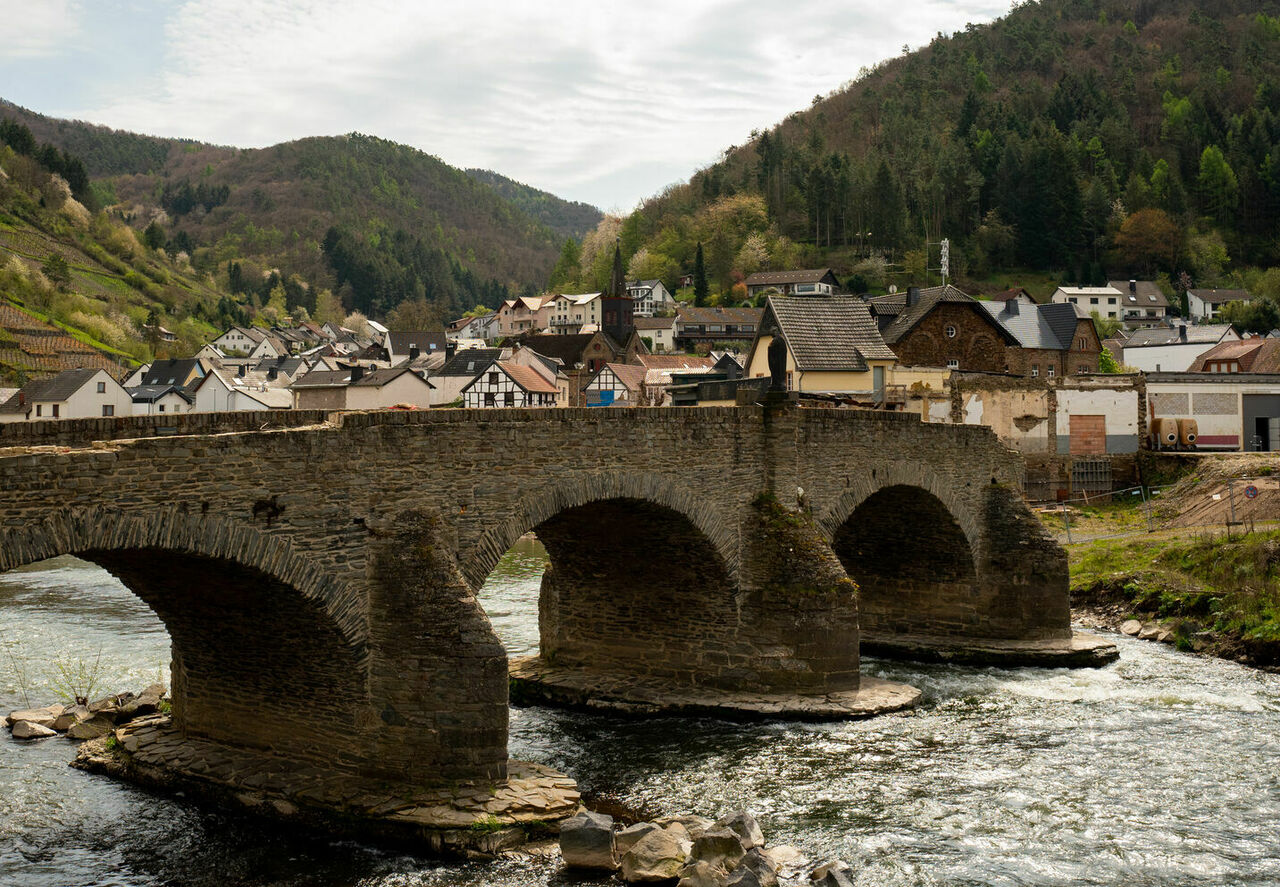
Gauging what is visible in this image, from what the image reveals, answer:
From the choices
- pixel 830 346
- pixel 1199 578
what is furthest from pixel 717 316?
pixel 1199 578

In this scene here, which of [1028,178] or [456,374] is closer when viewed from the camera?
[456,374]

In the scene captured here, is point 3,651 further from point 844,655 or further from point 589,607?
point 844,655

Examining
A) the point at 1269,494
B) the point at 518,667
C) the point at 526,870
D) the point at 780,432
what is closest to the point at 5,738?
the point at 518,667

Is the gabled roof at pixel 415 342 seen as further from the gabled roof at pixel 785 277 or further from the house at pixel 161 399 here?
the house at pixel 161 399

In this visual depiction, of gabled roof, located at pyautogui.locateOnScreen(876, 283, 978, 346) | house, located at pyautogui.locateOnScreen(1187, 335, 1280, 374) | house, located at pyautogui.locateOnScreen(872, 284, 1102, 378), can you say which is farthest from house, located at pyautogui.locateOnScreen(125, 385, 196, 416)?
house, located at pyautogui.locateOnScreen(1187, 335, 1280, 374)

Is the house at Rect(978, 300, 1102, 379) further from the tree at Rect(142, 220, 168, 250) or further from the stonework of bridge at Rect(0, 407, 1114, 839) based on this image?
the tree at Rect(142, 220, 168, 250)

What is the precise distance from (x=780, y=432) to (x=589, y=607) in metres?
5.30

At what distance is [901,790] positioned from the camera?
17453mm

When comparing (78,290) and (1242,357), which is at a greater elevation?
(78,290)

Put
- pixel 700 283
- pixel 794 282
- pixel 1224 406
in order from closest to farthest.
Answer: pixel 1224 406
pixel 794 282
pixel 700 283

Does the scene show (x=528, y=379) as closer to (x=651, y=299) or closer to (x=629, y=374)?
(x=629, y=374)

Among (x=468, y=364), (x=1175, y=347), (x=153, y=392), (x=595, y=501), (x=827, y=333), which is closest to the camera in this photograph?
(x=595, y=501)

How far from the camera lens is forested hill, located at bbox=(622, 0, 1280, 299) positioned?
11800 cm

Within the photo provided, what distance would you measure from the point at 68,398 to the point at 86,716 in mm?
24532
